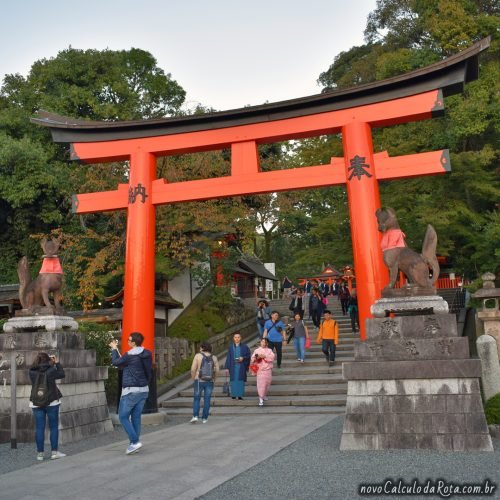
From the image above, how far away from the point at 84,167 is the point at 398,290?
1564cm

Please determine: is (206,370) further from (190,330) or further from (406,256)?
(190,330)

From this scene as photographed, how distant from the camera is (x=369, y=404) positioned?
6816 mm

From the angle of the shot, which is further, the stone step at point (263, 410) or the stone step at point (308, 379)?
the stone step at point (308, 379)

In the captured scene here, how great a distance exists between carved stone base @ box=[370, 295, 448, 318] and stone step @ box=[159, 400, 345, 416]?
3.76 meters

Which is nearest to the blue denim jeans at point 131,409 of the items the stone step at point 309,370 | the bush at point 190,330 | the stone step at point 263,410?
the stone step at point 263,410

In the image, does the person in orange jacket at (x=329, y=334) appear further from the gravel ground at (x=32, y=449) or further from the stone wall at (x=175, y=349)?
the gravel ground at (x=32, y=449)

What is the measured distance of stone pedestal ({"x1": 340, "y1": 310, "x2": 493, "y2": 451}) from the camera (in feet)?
21.1

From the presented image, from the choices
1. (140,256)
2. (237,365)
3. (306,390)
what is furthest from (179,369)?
(140,256)

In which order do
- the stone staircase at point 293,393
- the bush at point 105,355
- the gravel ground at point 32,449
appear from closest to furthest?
the gravel ground at point 32,449, the stone staircase at point 293,393, the bush at point 105,355

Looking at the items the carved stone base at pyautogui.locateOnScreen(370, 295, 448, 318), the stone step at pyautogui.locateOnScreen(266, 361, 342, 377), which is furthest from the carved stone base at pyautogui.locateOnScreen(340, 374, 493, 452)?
the stone step at pyautogui.locateOnScreen(266, 361, 342, 377)

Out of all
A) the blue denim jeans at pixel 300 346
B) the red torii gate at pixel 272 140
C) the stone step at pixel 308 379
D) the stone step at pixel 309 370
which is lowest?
the stone step at pixel 308 379

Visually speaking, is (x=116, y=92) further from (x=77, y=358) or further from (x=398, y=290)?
(x=398, y=290)

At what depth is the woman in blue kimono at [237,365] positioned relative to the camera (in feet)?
39.6

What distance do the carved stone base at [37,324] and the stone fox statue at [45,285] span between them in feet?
0.58
